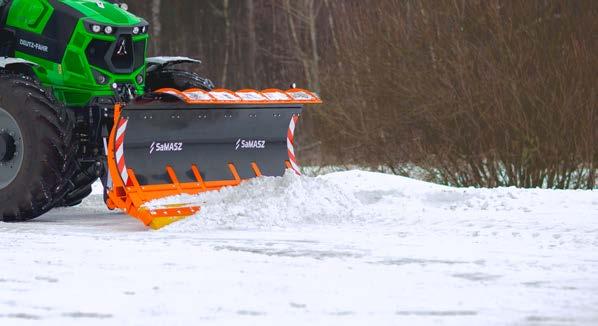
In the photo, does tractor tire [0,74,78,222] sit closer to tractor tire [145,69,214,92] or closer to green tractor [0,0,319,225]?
green tractor [0,0,319,225]

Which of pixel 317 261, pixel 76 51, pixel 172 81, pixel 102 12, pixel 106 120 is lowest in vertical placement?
pixel 317 261

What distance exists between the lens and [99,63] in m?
9.56

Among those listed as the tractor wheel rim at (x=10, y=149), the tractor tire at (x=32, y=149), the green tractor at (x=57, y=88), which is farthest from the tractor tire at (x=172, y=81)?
the tractor wheel rim at (x=10, y=149)

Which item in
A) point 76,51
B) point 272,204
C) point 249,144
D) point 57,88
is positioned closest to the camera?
point 272,204

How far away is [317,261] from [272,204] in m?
1.95

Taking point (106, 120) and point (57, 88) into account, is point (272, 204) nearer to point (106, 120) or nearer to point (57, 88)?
point (106, 120)

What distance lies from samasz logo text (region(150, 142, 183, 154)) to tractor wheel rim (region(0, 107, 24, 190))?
3.46 ft

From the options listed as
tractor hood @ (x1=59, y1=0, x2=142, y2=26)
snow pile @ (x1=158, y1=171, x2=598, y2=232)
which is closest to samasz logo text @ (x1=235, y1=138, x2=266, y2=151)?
snow pile @ (x1=158, y1=171, x2=598, y2=232)

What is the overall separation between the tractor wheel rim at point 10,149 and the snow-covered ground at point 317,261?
454 millimetres

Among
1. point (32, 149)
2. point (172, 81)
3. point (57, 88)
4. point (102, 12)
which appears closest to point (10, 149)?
point (32, 149)

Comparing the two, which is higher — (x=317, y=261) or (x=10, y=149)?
(x=10, y=149)

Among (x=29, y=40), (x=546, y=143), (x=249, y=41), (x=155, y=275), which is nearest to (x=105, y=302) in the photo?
(x=155, y=275)

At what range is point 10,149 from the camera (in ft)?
30.8

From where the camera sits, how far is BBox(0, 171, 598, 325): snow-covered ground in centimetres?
557
